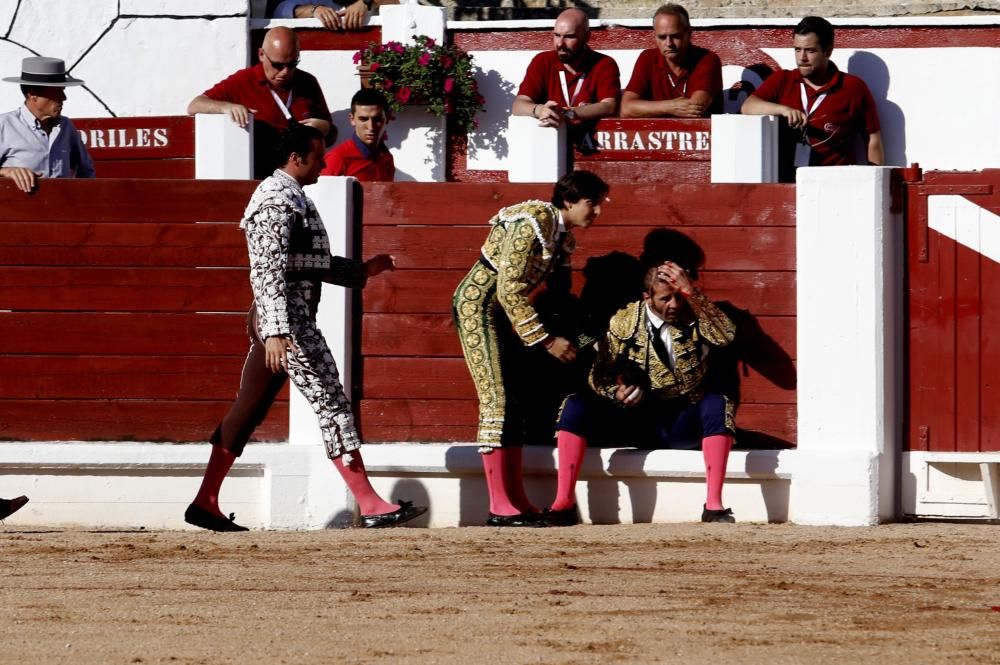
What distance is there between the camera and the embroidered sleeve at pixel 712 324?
6.96 m

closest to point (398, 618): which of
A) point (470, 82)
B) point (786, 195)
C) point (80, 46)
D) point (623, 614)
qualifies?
point (623, 614)

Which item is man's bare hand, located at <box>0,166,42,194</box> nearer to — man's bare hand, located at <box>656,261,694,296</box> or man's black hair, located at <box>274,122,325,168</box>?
man's black hair, located at <box>274,122,325,168</box>

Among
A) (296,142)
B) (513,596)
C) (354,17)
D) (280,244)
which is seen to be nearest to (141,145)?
(354,17)

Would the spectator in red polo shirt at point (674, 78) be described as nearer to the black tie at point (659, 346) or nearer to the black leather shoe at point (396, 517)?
the black tie at point (659, 346)

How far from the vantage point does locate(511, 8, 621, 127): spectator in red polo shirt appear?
898 centimetres

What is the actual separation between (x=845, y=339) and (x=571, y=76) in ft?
8.20

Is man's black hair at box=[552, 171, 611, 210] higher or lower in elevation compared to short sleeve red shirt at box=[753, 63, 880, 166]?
lower

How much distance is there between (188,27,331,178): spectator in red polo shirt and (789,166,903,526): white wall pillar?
267 centimetres

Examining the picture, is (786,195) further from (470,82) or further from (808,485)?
(470,82)

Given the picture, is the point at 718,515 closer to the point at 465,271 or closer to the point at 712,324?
the point at 712,324

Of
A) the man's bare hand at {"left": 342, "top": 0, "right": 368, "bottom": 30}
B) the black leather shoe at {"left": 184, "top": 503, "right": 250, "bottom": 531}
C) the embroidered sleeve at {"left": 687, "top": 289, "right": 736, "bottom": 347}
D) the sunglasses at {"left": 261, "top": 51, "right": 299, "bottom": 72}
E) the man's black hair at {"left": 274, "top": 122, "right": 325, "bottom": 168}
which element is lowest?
the black leather shoe at {"left": 184, "top": 503, "right": 250, "bottom": 531}

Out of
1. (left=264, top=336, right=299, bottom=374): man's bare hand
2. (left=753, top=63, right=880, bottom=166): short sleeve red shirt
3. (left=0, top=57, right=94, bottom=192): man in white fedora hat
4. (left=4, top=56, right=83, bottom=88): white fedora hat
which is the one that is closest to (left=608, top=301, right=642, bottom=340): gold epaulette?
(left=264, top=336, right=299, bottom=374): man's bare hand

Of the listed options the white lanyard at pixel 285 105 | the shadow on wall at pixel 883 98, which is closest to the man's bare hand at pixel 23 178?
the white lanyard at pixel 285 105

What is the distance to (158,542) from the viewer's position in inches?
267
